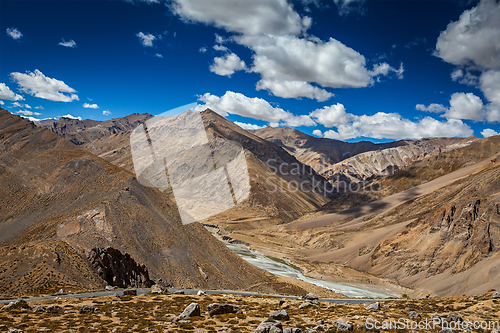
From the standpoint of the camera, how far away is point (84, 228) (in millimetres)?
43438

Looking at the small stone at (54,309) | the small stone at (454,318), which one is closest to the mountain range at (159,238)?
the small stone at (54,309)

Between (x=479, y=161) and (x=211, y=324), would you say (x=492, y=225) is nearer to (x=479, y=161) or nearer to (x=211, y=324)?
(x=211, y=324)

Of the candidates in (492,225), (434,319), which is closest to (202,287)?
(434,319)

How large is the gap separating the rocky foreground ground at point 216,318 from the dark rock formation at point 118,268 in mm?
13693

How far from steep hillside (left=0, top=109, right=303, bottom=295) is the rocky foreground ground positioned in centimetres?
1159

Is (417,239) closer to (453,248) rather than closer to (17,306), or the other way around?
(453,248)

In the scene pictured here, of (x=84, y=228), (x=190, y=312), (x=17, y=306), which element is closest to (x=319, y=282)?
(x=84, y=228)

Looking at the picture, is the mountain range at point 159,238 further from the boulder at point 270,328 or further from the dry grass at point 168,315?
the boulder at point 270,328

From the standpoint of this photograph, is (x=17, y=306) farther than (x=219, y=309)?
No

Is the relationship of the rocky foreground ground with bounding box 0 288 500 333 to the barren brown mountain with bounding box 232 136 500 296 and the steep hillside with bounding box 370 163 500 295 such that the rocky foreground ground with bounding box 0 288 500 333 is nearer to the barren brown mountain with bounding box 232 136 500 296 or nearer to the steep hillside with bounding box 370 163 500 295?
the barren brown mountain with bounding box 232 136 500 296

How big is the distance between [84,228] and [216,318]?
3155 cm

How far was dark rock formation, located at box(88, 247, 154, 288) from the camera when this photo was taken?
37406 millimetres

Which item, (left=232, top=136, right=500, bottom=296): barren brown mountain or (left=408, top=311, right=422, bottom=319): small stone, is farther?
(left=232, top=136, right=500, bottom=296): barren brown mountain

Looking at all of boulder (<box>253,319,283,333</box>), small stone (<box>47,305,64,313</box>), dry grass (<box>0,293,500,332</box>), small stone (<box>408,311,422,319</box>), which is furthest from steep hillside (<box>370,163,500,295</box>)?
small stone (<box>47,305,64,313</box>)
